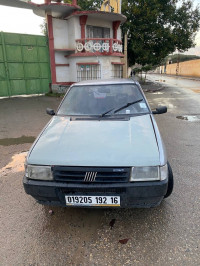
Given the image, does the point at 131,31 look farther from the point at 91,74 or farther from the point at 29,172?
the point at 29,172

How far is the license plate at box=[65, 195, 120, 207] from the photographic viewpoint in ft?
6.93

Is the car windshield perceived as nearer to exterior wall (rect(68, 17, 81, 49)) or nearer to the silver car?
the silver car

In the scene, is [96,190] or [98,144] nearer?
[96,190]

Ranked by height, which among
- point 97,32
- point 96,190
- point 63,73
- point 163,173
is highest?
point 97,32

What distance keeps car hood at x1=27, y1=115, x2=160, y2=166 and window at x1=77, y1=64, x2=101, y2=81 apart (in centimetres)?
1152

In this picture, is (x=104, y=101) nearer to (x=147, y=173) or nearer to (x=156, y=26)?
(x=147, y=173)

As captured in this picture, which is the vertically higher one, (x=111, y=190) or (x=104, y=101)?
(x=104, y=101)

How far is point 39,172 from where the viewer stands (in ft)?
7.15

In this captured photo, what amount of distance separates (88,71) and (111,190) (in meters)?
12.6

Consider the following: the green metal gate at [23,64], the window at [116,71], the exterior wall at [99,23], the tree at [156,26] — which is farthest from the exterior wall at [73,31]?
the tree at [156,26]

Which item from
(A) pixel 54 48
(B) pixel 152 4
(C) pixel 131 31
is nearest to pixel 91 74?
(A) pixel 54 48

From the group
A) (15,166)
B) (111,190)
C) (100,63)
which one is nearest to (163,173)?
(111,190)

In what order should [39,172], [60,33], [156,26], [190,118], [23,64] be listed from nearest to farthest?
[39,172]
[190,118]
[23,64]
[60,33]
[156,26]

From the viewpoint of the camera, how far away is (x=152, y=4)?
1645cm
